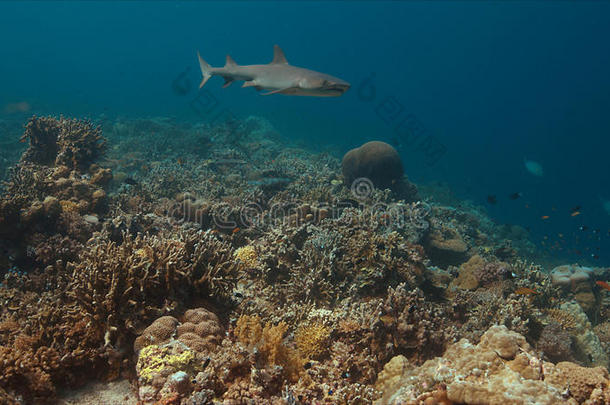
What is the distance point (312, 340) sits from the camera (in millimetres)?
3951

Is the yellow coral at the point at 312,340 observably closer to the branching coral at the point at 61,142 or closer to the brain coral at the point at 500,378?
the brain coral at the point at 500,378

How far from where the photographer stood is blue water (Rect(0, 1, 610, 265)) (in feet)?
251

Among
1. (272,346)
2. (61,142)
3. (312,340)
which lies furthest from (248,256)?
(61,142)

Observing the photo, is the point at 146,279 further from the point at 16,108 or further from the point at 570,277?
the point at 16,108

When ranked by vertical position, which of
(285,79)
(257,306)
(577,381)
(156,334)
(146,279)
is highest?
(285,79)

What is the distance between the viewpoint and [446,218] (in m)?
14.4

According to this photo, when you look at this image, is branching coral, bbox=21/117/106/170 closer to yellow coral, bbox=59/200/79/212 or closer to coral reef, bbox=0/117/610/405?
coral reef, bbox=0/117/610/405

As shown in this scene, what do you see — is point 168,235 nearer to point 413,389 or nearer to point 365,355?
point 365,355

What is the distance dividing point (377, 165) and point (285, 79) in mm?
8389

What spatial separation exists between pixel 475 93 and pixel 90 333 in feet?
535

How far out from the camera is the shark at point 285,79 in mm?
5594

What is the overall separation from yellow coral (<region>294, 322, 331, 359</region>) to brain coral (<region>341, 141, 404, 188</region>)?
1031cm

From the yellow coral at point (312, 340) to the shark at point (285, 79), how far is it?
13.7ft

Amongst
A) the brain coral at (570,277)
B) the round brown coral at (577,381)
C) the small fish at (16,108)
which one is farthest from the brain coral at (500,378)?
the small fish at (16,108)
